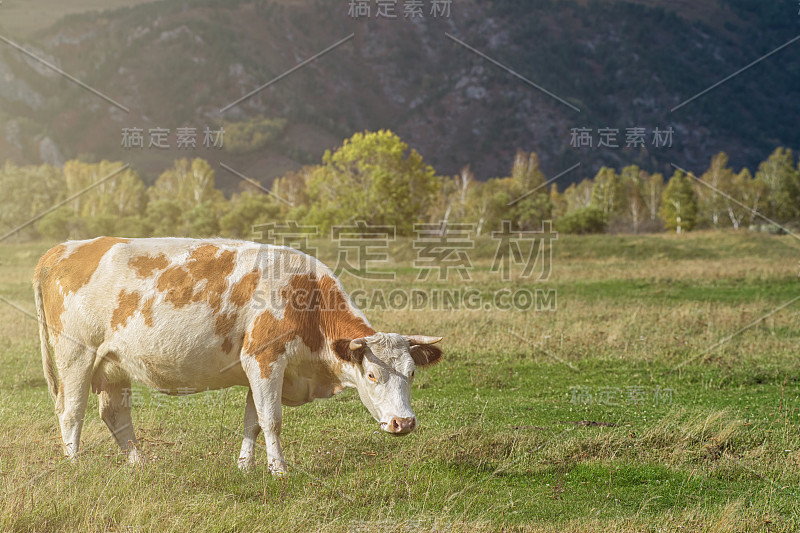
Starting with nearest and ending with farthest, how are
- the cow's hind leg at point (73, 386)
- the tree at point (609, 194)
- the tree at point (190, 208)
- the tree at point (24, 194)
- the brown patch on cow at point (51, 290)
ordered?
the cow's hind leg at point (73, 386) → the brown patch on cow at point (51, 290) → the tree at point (190, 208) → the tree at point (24, 194) → the tree at point (609, 194)

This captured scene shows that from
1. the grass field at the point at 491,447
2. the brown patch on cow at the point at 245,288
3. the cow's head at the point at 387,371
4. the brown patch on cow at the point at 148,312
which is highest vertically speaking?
the brown patch on cow at the point at 245,288

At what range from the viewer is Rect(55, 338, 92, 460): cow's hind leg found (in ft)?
29.4

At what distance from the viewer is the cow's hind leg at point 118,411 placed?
9.33m

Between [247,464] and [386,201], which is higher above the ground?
[386,201]

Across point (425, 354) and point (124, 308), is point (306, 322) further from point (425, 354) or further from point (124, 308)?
point (124, 308)

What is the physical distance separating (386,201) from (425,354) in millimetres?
51942

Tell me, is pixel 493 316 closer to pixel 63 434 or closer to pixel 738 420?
pixel 738 420

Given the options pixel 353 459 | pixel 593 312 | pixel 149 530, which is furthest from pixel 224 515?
pixel 593 312

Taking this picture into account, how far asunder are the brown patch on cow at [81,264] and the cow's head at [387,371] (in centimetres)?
354

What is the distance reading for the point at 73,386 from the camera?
898 centimetres

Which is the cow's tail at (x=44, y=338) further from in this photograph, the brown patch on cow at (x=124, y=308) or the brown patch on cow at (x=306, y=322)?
the brown patch on cow at (x=306, y=322)

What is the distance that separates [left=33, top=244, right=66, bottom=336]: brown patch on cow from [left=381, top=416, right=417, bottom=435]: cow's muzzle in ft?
15.5

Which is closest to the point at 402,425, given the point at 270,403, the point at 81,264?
the point at 270,403

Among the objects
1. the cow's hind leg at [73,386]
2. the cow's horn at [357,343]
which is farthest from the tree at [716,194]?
the cow's hind leg at [73,386]
